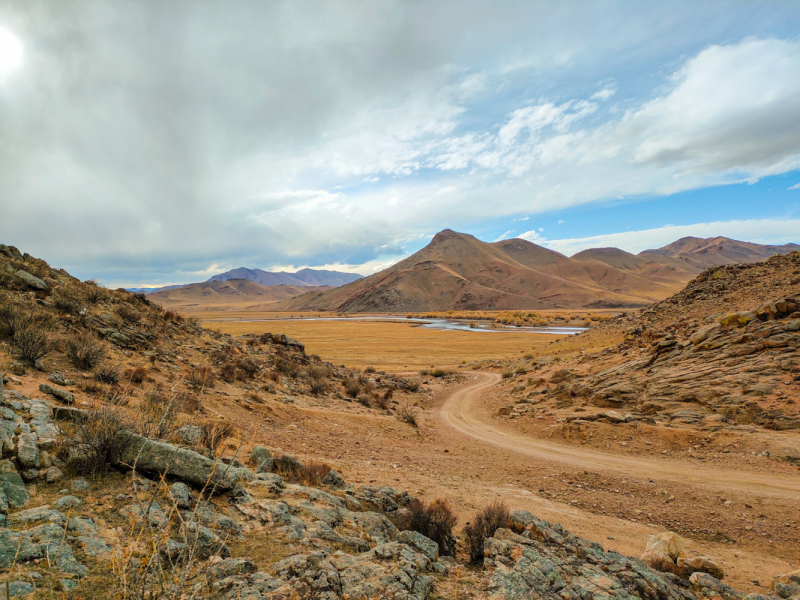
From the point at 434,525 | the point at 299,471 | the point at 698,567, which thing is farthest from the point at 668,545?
the point at 299,471

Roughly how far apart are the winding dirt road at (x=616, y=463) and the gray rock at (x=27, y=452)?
12881 millimetres

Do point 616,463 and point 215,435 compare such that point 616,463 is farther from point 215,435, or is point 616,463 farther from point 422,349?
point 422,349

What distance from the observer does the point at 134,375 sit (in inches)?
407

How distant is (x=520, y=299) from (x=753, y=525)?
15953cm

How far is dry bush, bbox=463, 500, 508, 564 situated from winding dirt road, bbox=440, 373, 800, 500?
6379mm

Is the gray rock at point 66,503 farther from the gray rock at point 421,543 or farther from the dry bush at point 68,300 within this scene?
the dry bush at point 68,300

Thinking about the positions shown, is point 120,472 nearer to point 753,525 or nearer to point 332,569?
point 332,569

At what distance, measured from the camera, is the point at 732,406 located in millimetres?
12812

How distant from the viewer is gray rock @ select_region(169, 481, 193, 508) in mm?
4410

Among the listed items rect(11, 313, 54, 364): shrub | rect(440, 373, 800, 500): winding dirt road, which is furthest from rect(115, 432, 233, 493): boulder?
rect(440, 373, 800, 500): winding dirt road

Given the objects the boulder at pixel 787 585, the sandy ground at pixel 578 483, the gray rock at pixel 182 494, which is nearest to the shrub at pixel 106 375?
the sandy ground at pixel 578 483

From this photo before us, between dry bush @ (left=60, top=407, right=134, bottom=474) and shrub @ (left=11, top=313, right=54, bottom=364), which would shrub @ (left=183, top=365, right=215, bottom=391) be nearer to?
shrub @ (left=11, top=313, right=54, bottom=364)

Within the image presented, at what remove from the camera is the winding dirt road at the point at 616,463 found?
912cm

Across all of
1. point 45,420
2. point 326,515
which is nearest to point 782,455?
point 326,515
